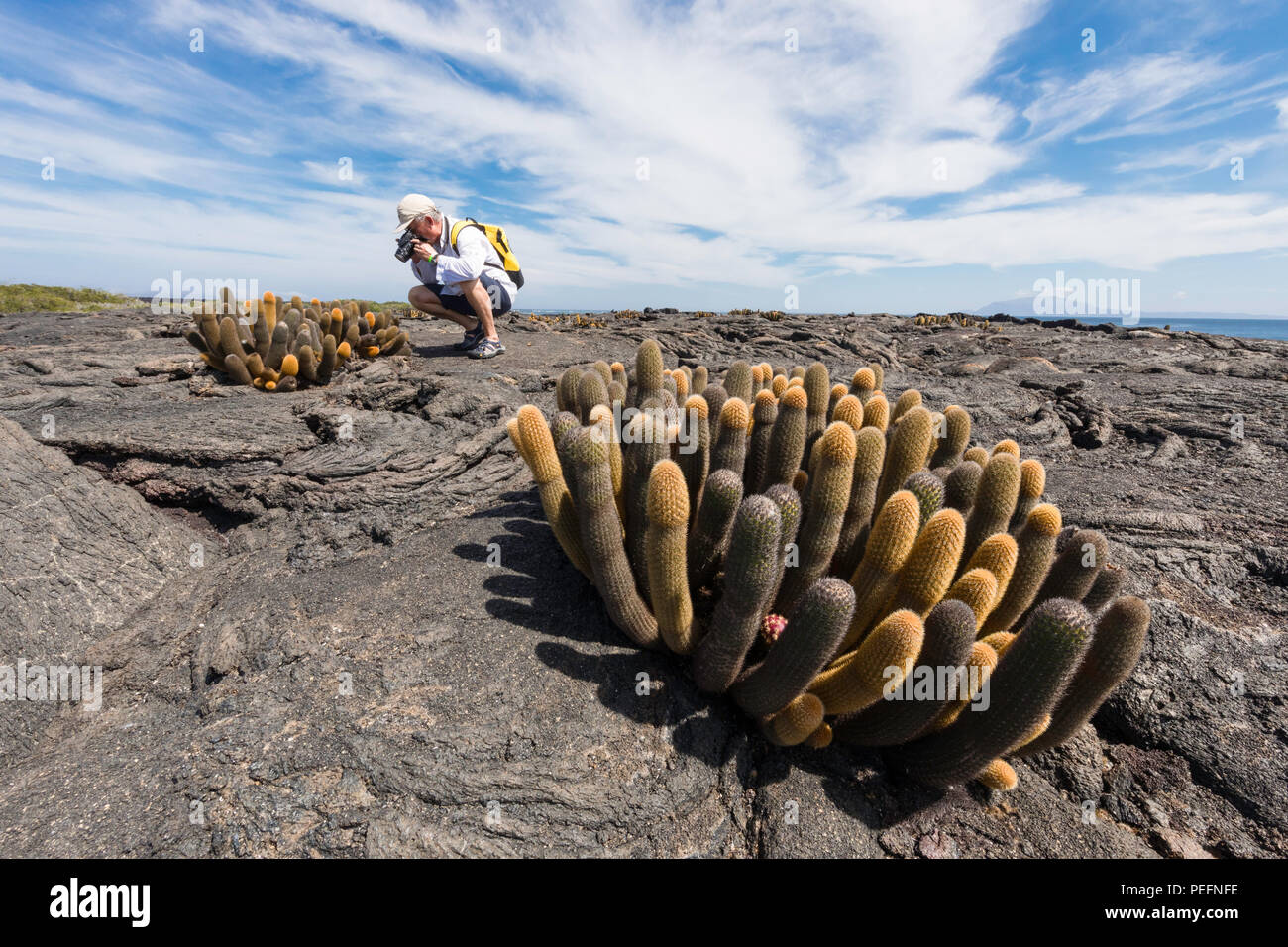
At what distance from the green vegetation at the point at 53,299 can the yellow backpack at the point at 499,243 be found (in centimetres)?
1396

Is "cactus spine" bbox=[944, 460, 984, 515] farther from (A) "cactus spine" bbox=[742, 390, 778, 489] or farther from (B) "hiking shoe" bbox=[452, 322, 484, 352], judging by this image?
(B) "hiking shoe" bbox=[452, 322, 484, 352]

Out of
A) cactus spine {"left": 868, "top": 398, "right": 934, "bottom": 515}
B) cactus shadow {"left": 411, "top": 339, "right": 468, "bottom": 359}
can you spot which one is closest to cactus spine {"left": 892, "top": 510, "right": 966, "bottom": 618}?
cactus spine {"left": 868, "top": 398, "right": 934, "bottom": 515}

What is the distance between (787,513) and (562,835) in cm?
150

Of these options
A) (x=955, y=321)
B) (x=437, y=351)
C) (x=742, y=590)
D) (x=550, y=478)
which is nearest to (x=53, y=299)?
(x=437, y=351)

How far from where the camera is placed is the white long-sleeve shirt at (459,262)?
7.17m

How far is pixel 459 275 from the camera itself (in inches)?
283

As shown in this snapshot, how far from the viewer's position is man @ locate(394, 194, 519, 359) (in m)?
7.14

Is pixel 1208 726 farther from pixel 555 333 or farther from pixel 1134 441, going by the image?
pixel 555 333

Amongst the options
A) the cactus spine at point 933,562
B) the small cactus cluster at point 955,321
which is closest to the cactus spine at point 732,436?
the cactus spine at point 933,562

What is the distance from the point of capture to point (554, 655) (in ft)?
8.91

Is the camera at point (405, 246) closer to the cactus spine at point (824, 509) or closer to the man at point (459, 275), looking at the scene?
the man at point (459, 275)

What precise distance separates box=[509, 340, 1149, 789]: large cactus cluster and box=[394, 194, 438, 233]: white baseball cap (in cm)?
502

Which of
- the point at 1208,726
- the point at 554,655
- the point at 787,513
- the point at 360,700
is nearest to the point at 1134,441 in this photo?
the point at 1208,726

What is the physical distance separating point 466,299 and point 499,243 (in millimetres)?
891
